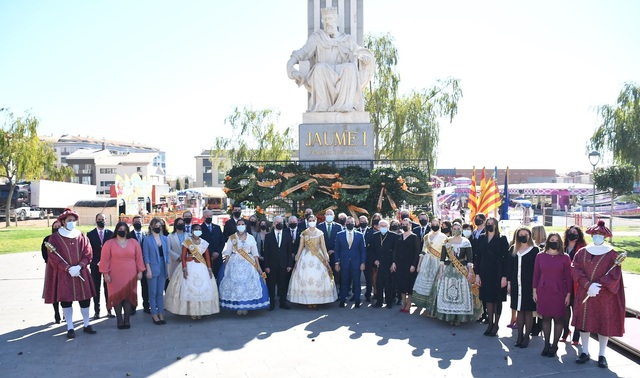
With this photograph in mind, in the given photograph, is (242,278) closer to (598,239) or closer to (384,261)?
(384,261)

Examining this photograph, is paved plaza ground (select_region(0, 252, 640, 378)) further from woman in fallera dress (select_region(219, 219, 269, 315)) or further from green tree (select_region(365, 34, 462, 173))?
green tree (select_region(365, 34, 462, 173))

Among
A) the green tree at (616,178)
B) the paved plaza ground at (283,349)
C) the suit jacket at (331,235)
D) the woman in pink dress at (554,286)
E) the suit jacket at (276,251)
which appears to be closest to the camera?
the paved plaza ground at (283,349)

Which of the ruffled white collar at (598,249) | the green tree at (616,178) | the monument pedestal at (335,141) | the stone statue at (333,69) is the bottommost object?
the ruffled white collar at (598,249)

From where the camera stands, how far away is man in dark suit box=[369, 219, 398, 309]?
388 inches

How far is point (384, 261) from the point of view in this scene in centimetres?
984

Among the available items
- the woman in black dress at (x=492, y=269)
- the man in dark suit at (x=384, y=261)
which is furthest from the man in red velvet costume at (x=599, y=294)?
the man in dark suit at (x=384, y=261)

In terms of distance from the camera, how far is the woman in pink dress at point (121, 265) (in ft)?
26.7

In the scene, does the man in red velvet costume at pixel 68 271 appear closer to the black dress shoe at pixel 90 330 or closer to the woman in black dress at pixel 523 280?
the black dress shoe at pixel 90 330

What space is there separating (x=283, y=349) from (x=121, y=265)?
9.63 ft

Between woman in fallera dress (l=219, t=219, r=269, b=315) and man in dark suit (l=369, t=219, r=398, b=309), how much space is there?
219cm

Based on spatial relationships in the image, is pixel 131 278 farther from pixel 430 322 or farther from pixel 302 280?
pixel 430 322

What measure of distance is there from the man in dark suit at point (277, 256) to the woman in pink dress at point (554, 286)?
176 inches

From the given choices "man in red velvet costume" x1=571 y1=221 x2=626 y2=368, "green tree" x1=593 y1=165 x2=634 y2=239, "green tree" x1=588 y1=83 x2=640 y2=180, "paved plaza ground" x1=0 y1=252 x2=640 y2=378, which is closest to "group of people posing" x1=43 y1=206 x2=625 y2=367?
"man in red velvet costume" x1=571 y1=221 x2=626 y2=368

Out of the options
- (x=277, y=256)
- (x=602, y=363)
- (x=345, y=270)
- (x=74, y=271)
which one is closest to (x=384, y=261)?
(x=345, y=270)
